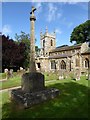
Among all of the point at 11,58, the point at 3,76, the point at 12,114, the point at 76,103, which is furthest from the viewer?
the point at 11,58

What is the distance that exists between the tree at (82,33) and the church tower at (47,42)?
776 centimetres

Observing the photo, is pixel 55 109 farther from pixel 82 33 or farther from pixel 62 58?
pixel 82 33

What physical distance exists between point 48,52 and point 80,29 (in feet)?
44.0

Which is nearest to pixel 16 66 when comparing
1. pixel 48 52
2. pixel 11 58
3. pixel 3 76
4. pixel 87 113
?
pixel 11 58

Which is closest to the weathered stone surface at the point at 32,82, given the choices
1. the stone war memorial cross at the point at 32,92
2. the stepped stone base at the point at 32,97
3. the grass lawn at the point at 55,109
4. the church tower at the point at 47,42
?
the stone war memorial cross at the point at 32,92

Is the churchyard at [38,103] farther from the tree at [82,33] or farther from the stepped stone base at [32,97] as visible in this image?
the tree at [82,33]

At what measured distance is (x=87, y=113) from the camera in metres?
7.88

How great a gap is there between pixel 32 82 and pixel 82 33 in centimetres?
4582

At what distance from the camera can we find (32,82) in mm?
11141

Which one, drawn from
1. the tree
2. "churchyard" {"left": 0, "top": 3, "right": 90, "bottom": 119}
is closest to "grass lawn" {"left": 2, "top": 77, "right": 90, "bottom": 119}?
"churchyard" {"left": 0, "top": 3, "right": 90, "bottom": 119}

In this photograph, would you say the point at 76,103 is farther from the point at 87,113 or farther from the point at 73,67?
the point at 73,67

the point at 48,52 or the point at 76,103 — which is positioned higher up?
the point at 48,52

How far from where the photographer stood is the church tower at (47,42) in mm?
51031

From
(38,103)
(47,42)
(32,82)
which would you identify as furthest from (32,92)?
(47,42)
